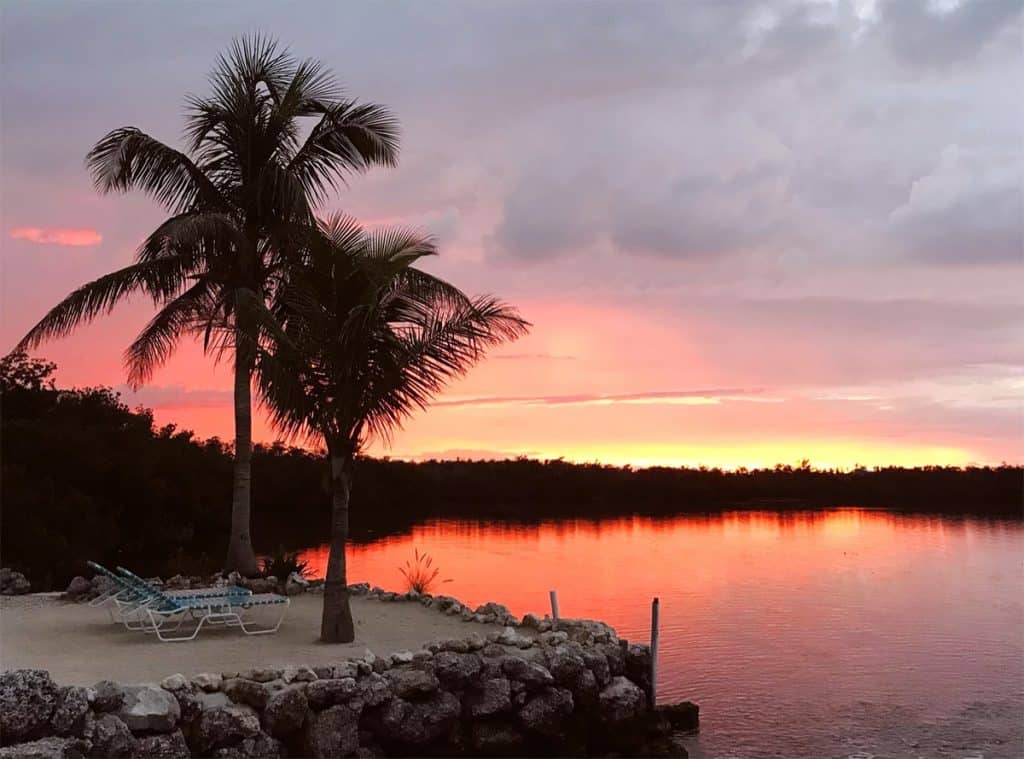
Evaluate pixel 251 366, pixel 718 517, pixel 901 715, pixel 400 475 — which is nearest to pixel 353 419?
pixel 251 366

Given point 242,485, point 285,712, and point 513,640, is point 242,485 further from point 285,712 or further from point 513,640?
point 285,712

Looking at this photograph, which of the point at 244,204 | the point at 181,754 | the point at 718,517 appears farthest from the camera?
the point at 718,517

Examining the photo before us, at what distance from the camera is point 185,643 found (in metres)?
10.1

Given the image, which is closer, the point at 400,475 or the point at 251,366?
the point at 251,366

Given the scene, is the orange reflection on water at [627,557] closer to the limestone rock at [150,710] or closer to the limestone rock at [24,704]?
the limestone rock at [150,710]

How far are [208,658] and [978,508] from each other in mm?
48395

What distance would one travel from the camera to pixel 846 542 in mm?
32938

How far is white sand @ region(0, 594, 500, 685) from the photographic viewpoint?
29.1ft

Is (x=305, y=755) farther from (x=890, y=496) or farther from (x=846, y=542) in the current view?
(x=890, y=496)

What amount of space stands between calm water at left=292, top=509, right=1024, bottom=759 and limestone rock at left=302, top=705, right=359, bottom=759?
12.8ft

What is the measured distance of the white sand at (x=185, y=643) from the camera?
8.88 m

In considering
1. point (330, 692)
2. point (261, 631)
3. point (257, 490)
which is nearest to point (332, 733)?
point (330, 692)

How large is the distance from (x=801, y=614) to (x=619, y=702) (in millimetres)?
9872

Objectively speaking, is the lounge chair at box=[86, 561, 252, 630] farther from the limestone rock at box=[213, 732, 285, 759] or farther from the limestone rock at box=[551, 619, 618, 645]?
the limestone rock at box=[551, 619, 618, 645]
